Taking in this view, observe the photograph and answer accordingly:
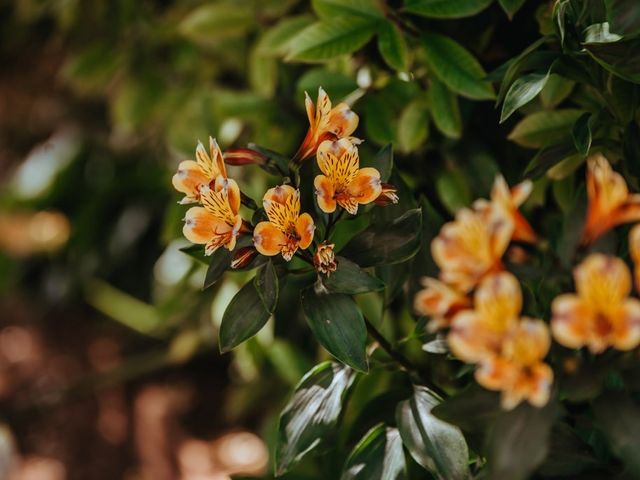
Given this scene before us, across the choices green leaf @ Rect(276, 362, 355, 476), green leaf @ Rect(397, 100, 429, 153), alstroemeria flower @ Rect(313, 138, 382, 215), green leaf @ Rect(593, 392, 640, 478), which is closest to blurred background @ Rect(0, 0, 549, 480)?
green leaf @ Rect(397, 100, 429, 153)

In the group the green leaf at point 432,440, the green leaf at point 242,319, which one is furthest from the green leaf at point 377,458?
the green leaf at point 242,319

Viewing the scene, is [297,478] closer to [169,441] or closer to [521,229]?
[521,229]

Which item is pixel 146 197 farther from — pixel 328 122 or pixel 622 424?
pixel 622 424

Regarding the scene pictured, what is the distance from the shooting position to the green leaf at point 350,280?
23.7 inches

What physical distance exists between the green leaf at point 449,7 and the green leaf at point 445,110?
9 centimetres

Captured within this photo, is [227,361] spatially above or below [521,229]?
below

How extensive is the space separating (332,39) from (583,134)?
270 mm

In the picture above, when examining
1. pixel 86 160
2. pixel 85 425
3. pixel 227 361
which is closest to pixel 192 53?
pixel 86 160

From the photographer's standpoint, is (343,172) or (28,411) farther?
(28,411)

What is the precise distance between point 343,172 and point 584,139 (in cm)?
22

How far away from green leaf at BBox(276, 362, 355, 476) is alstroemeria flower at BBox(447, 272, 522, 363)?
9.4 inches

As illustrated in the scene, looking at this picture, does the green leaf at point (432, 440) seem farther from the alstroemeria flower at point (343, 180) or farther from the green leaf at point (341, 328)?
the alstroemeria flower at point (343, 180)

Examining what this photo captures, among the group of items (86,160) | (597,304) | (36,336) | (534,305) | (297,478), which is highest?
(597,304)

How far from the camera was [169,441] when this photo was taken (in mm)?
1548
